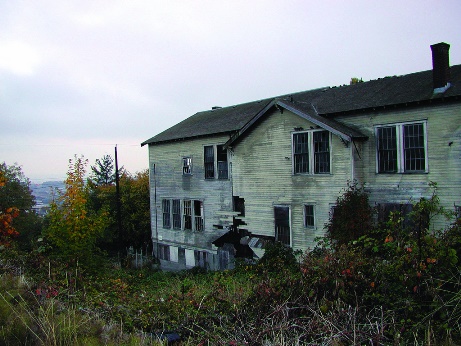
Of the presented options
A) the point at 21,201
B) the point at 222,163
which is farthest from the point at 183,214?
the point at 21,201

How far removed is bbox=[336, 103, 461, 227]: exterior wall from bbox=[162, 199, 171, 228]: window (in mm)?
14875

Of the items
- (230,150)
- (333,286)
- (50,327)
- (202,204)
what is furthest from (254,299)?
(202,204)

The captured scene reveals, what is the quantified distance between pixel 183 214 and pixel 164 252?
4.11 m

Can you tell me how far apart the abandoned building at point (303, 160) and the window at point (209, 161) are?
0.20ft

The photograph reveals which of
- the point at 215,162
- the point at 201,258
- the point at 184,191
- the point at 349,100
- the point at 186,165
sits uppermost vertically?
the point at 349,100

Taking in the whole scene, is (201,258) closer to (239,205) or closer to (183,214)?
(183,214)

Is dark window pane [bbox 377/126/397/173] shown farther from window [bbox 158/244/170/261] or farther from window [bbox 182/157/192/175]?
window [bbox 158/244/170/261]

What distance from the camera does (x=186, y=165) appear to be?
26578 millimetres

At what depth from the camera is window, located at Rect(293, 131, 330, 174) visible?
1811cm

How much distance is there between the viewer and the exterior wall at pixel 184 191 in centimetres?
2427

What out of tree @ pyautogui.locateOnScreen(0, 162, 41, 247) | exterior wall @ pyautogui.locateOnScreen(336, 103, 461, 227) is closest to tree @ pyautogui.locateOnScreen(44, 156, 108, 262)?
exterior wall @ pyautogui.locateOnScreen(336, 103, 461, 227)

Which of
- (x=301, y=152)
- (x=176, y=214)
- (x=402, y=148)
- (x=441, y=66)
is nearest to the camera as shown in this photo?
(x=441, y=66)

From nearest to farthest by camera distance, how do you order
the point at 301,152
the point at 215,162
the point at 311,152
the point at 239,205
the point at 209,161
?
1. the point at 311,152
2. the point at 301,152
3. the point at 239,205
4. the point at 215,162
5. the point at 209,161

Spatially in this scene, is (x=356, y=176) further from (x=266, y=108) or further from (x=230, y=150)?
(x=230, y=150)
